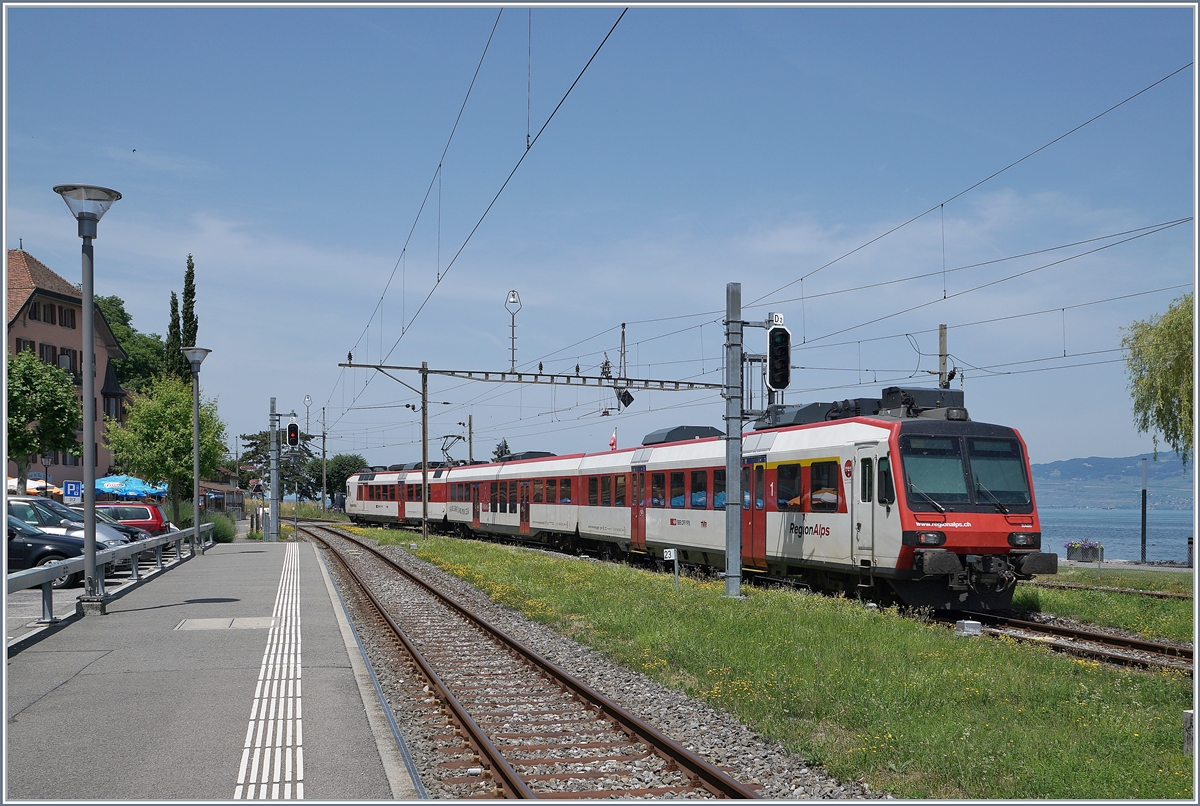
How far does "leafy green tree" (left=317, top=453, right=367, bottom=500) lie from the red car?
105 meters

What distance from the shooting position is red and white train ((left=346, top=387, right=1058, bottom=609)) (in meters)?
15.7

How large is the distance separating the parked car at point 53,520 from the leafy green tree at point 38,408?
870cm

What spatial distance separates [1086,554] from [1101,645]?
2339 centimetres

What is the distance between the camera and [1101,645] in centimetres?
1372

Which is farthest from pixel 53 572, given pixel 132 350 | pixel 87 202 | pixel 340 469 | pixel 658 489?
pixel 340 469

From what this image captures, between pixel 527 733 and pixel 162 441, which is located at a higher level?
pixel 162 441

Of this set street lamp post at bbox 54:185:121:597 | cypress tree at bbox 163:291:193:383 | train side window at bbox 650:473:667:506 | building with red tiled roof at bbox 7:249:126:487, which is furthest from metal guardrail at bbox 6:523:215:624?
cypress tree at bbox 163:291:193:383

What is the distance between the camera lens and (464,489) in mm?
46562

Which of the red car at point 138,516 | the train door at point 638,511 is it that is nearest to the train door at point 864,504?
the train door at point 638,511

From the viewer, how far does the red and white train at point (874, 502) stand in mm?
15680

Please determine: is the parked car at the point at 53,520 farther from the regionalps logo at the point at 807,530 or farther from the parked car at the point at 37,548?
the regionalps logo at the point at 807,530

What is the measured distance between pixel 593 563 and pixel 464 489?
20.0m

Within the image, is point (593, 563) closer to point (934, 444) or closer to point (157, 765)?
point (934, 444)

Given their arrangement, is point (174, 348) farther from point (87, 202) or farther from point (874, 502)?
point (874, 502)
